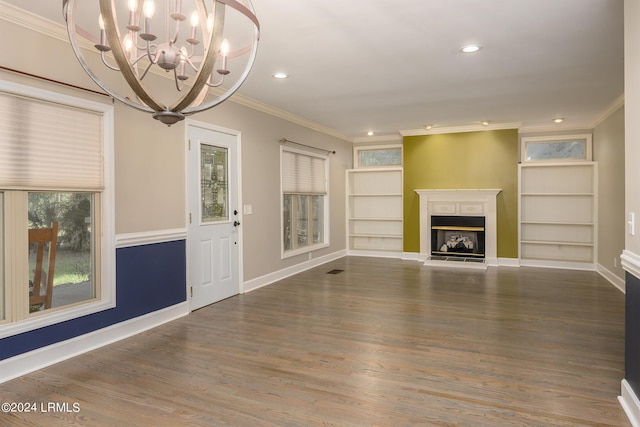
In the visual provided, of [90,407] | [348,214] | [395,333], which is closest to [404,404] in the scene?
[395,333]

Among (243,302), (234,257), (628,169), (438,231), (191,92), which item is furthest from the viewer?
(438,231)

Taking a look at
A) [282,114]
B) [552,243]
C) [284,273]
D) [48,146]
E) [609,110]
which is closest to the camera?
[48,146]

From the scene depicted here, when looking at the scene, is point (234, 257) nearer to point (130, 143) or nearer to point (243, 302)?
point (243, 302)

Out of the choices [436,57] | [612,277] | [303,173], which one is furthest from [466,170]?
Result: [436,57]

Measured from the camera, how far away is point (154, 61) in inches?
65.0

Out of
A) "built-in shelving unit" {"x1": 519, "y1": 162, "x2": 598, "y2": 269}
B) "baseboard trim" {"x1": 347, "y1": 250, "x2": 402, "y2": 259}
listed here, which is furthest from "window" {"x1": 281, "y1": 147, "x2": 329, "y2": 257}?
"built-in shelving unit" {"x1": 519, "y1": 162, "x2": 598, "y2": 269}

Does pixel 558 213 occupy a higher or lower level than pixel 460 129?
lower

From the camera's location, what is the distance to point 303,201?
23.5 feet

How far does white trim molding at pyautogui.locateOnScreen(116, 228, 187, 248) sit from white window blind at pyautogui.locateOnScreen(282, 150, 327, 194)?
2.36m

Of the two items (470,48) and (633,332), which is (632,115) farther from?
(470,48)

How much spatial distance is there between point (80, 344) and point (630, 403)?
3.83m

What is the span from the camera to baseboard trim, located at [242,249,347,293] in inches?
215

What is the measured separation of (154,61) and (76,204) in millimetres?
2161

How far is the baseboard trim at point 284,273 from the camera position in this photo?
5469mm
